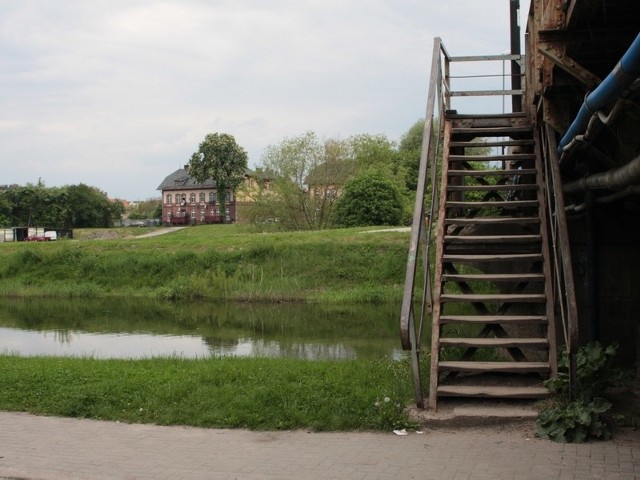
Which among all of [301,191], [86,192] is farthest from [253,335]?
[86,192]

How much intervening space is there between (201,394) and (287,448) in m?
2.08

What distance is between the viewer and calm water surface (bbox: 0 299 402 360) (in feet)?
51.1

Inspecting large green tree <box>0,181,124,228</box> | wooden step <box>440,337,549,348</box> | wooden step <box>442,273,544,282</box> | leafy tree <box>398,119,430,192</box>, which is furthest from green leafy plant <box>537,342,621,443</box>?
large green tree <box>0,181,124,228</box>

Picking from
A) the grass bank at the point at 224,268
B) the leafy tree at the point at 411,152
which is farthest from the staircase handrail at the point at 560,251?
the leafy tree at the point at 411,152

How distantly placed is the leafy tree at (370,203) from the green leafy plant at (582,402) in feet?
115

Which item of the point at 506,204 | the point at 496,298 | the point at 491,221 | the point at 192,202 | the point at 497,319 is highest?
the point at 192,202

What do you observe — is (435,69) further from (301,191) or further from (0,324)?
(301,191)

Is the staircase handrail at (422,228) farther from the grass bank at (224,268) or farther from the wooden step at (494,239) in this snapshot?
the grass bank at (224,268)

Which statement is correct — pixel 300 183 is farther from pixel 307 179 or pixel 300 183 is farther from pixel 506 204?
pixel 506 204

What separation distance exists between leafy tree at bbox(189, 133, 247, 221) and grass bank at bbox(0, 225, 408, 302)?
56.8 meters

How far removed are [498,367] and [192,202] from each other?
348 feet

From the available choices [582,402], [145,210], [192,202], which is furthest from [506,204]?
[145,210]

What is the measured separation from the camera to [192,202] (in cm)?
11100

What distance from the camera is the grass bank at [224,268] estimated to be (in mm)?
28328
